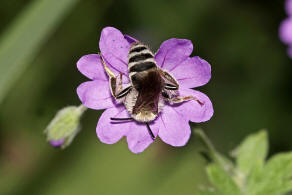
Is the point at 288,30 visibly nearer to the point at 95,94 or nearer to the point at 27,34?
the point at 27,34

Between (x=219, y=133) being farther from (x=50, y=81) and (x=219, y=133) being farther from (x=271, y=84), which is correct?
(x=50, y=81)

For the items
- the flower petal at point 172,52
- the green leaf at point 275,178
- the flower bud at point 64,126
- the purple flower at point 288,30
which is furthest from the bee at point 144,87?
the purple flower at point 288,30

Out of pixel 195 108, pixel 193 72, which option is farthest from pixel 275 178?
pixel 193 72

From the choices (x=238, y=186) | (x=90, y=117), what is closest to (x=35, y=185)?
(x=90, y=117)

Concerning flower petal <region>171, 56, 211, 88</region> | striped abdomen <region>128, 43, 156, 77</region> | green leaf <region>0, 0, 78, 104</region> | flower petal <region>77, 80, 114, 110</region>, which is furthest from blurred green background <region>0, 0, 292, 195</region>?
striped abdomen <region>128, 43, 156, 77</region>

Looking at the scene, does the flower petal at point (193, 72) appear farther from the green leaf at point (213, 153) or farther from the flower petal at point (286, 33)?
the flower petal at point (286, 33)
